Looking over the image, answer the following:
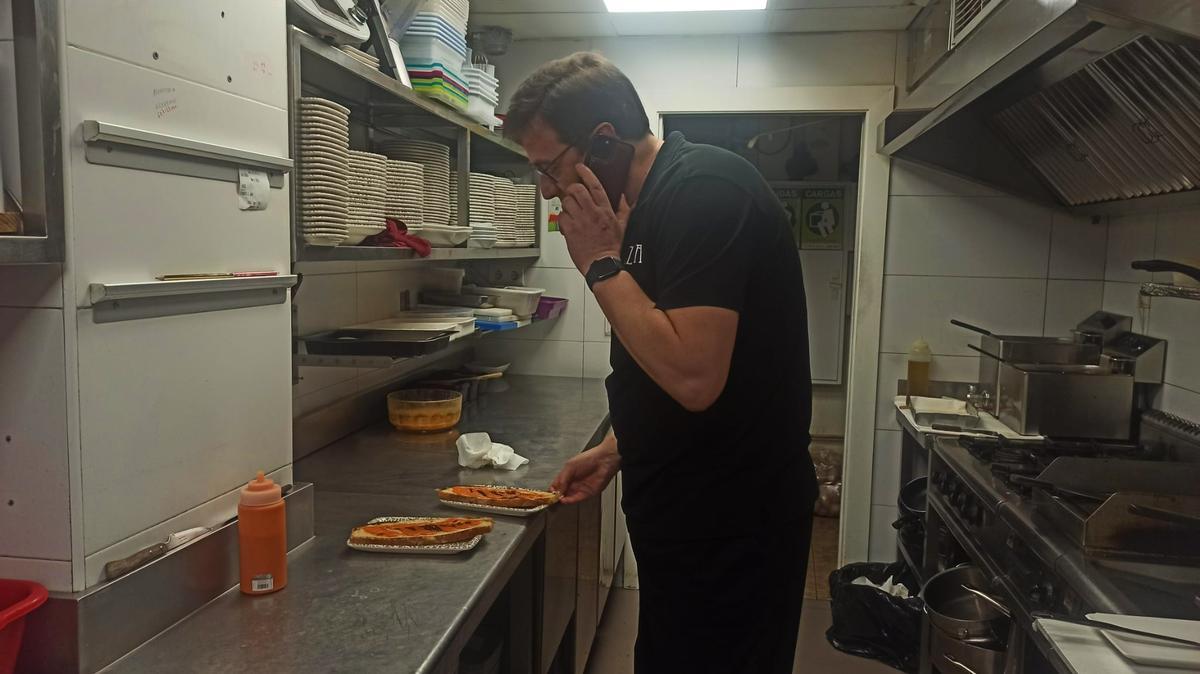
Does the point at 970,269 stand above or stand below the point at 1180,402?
above

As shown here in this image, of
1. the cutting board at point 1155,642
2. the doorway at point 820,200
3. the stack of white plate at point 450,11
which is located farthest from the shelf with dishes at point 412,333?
the doorway at point 820,200

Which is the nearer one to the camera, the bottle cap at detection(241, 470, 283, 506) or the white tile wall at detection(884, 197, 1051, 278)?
the bottle cap at detection(241, 470, 283, 506)

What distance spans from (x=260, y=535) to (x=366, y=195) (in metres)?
0.81

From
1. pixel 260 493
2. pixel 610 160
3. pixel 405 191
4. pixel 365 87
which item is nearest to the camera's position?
pixel 260 493

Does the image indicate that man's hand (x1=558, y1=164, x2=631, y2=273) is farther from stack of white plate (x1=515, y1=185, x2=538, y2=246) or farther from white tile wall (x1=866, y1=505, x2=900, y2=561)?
white tile wall (x1=866, y1=505, x2=900, y2=561)

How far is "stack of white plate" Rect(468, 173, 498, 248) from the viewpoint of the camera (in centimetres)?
245

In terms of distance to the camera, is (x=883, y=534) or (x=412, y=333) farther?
(x=883, y=534)

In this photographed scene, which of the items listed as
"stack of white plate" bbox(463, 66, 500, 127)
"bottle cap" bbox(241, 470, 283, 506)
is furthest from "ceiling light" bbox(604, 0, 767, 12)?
"bottle cap" bbox(241, 470, 283, 506)

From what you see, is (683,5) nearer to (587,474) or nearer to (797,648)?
(587,474)

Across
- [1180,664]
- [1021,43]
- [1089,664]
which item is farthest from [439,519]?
[1021,43]

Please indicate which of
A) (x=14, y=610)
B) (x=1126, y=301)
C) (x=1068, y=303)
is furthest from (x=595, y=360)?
(x=14, y=610)

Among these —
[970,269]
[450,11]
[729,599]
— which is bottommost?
[729,599]

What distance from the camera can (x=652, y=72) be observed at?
3053 mm

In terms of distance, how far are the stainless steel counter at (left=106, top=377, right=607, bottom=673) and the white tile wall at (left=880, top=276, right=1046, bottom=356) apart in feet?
5.06
